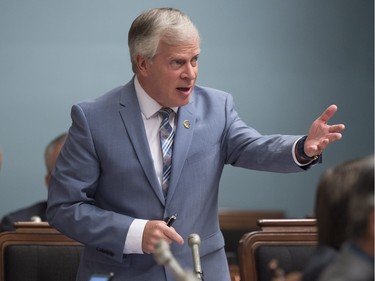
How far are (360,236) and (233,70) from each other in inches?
246

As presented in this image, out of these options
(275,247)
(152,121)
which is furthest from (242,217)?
(152,121)

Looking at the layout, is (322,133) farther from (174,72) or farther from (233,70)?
(233,70)

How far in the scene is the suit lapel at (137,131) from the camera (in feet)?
11.4

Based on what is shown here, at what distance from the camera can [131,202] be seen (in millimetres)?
3480

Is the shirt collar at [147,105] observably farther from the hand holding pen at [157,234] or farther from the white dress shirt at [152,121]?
the hand holding pen at [157,234]

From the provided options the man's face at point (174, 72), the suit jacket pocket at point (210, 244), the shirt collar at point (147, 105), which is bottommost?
the suit jacket pocket at point (210, 244)

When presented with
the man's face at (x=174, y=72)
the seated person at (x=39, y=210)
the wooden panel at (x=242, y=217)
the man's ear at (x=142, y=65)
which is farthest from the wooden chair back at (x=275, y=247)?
the wooden panel at (x=242, y=217)

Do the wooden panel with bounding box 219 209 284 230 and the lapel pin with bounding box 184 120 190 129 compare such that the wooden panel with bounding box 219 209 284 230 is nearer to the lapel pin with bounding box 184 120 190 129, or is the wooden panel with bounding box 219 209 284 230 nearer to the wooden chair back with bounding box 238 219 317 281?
the wooden chair back with bounding box 238 219 317 281

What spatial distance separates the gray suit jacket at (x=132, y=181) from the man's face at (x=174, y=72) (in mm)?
94

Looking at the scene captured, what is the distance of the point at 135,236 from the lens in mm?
3328

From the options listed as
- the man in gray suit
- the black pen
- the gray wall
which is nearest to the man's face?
the man in gray suit

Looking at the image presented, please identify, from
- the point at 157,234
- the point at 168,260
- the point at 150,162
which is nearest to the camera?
the point at 168,260

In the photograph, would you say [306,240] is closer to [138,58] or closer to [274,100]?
[138,58]

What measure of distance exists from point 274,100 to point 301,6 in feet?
2.69
